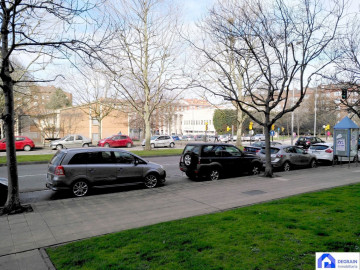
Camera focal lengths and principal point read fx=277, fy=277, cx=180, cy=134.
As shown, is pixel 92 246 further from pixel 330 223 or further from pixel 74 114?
pixel 74 114

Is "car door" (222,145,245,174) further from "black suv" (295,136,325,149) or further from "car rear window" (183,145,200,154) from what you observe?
"black suv" (295,136,325,149)

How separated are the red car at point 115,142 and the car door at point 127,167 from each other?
24.1m

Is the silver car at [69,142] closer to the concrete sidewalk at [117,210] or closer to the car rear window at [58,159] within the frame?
the car rear window at [58,159]

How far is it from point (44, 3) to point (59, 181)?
4974mm

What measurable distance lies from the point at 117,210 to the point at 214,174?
17.8ft

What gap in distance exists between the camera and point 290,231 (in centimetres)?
502

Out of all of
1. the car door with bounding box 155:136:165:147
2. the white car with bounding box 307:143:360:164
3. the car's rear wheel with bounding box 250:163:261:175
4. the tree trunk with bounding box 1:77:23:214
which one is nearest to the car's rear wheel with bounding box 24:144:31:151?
the car door with bounding box 155:136:165:147

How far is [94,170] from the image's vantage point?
→ 907 centimetres

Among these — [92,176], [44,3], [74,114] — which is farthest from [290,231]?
[74,114]

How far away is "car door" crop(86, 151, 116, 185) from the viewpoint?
9.05m

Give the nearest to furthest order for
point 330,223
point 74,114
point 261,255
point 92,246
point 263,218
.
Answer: point 261,255
point 92,246
point 330,223
point 263,218
point 74,114

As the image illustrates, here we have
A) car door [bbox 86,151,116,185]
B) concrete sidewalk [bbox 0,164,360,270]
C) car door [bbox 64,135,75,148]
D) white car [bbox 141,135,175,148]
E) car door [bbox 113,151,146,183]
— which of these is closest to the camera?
concrete sidewalk [bbox 0,164,360,270]

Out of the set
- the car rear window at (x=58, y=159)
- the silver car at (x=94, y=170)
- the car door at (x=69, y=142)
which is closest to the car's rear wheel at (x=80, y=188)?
the silver car at (x=94, y=170)

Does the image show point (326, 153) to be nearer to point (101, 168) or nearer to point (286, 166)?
point (286, 166)
